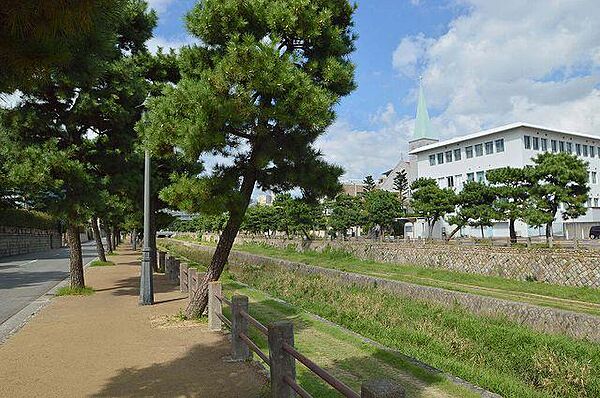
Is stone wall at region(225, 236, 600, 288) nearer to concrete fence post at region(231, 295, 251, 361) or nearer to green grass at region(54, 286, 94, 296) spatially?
concrete fence post at region(231, 295, 251, 361)

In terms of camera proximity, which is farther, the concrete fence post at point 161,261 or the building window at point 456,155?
the building window at point 456,155

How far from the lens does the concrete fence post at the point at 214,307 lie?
29.4ft

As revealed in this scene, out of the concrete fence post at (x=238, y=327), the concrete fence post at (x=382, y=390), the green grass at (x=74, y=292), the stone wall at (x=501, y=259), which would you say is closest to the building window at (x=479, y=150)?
the stone wall at (x=501, y=259)

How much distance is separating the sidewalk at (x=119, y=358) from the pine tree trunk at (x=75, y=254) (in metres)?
2.68

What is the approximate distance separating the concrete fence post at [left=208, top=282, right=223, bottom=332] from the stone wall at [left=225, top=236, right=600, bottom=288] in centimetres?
1474

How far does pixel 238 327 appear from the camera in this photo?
282 inches

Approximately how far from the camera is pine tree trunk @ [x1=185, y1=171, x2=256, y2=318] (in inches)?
368

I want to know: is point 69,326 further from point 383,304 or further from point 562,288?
point 562,288

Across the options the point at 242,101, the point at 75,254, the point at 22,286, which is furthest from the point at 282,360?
the point at 22,286

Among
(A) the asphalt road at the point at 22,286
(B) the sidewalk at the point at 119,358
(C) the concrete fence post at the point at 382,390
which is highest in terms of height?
(C) the concrete fence post at the point at 382,390

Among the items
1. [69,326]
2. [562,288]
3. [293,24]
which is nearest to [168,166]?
[69,326]

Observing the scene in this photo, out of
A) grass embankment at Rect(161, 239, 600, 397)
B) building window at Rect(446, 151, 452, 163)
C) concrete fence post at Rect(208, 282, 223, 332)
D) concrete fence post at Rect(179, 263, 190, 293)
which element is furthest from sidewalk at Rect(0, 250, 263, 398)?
building window at Rect(446, 151, 452, 163)

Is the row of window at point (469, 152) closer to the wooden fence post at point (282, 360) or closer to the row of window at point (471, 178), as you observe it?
the row of window at point (471, 178)

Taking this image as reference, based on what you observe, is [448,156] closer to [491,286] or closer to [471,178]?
[471,178]
